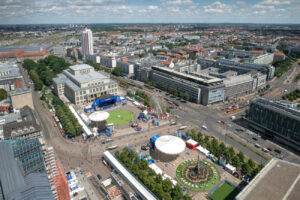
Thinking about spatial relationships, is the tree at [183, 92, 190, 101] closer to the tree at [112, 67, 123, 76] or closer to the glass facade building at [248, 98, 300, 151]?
the glass facade building at [248, 98, 300, 151]

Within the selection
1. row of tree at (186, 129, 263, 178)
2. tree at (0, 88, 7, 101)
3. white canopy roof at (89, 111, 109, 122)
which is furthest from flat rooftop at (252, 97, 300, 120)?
tree at (0, 88, 7, 101)

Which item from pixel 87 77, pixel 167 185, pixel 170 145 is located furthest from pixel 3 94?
pixel 167 185

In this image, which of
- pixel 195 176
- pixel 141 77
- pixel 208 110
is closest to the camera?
pixel 195 176

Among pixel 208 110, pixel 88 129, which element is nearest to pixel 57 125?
pixel 88 129

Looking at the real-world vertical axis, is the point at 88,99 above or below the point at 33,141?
below

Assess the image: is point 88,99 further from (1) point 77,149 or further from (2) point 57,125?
(1) point 77,149

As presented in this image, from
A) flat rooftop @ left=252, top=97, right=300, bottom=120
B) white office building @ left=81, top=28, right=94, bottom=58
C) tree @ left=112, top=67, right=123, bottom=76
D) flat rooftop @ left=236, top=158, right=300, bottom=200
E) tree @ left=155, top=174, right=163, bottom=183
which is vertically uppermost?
white office building @ left=81, top=28, right=94, bottom=58
